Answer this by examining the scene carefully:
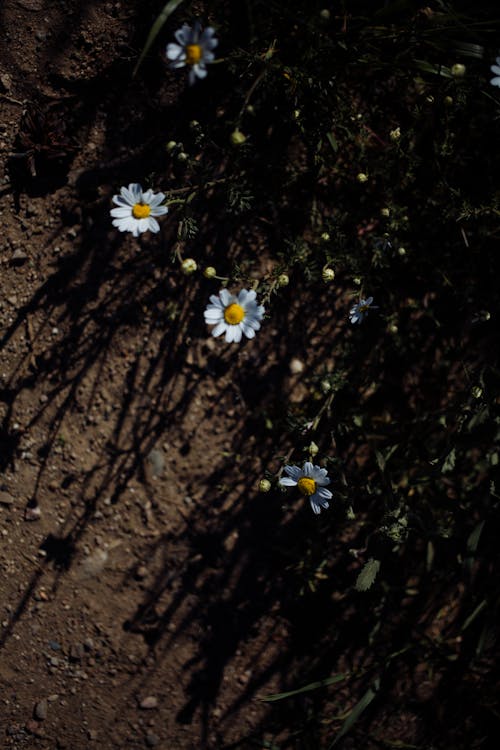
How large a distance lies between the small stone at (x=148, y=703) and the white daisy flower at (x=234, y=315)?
2081 mm

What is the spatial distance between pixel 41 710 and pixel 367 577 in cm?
196

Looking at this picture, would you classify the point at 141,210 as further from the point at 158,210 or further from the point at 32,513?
the point at 32,513

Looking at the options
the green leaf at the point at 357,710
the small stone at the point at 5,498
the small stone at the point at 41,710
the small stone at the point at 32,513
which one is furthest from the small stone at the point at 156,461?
the green leaf at the point at 357,710

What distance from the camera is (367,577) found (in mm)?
2129

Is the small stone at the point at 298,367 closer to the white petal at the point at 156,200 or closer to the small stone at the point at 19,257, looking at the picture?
the white petal at the point at 156,200

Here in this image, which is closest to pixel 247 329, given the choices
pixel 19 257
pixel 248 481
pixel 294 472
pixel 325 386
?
pixel 325 386

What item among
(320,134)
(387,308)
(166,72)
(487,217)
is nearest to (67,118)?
(166,72)

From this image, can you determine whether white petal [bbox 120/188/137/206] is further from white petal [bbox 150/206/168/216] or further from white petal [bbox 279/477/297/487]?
white petal [bbox 279/477/297/487]

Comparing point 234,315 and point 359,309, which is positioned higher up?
point 359,309

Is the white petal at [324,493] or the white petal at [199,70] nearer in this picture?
the white petal at [199,70]

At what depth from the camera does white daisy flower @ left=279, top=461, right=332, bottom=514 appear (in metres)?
2.11

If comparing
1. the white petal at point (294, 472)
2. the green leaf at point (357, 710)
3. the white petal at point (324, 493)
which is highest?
the white petal at point (294, 472)

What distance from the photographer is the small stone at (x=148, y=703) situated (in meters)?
2.81

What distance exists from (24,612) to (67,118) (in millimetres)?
2518
